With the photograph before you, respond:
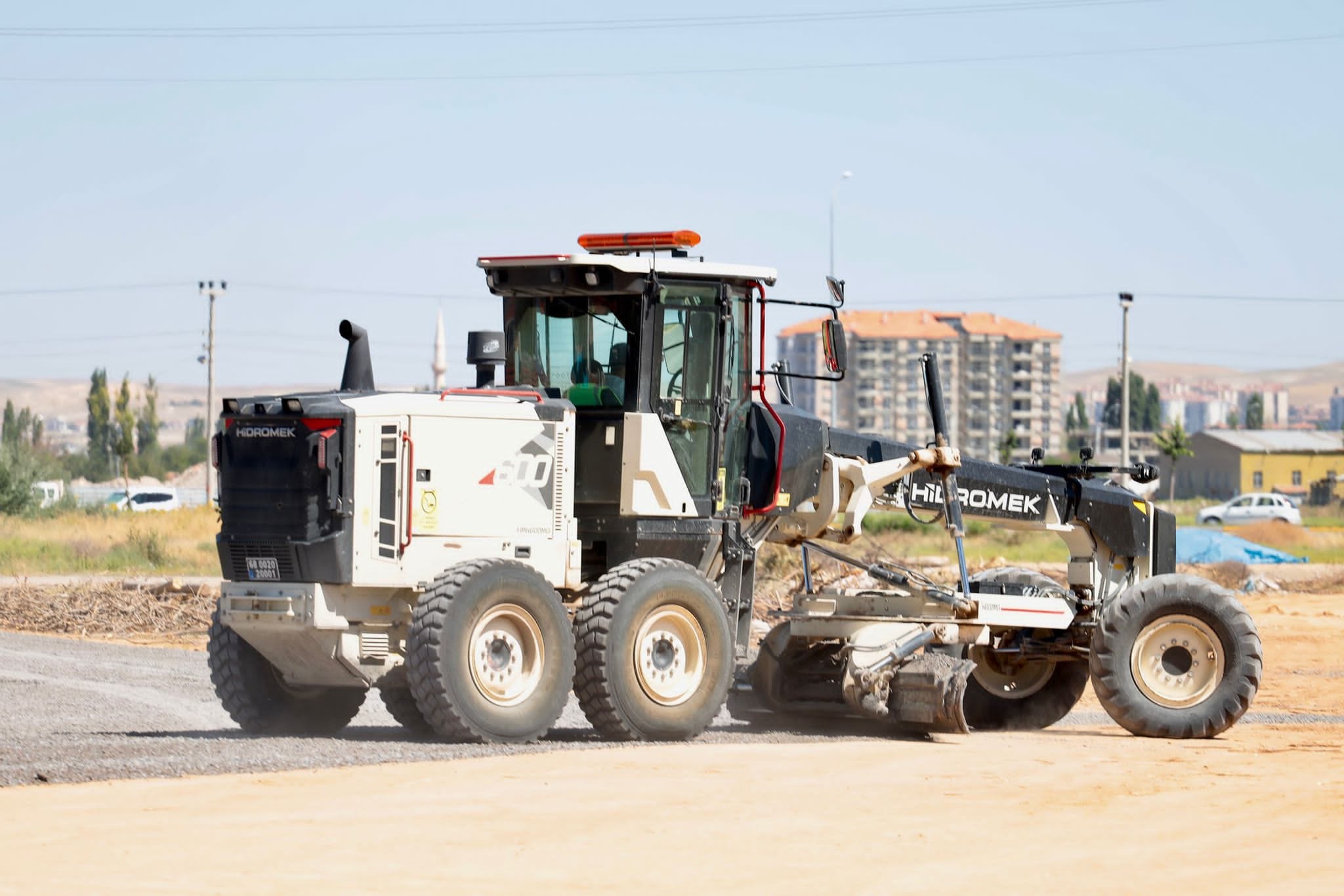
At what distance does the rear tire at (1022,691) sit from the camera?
17047 millimetres

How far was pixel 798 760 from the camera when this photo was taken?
13133mm

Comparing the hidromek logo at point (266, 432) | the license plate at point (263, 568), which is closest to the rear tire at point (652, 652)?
the license plate at point (263, 568)

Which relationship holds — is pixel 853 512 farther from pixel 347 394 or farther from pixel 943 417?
pixel 347 394

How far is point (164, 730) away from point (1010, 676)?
738 cm

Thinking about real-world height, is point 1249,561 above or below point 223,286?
below

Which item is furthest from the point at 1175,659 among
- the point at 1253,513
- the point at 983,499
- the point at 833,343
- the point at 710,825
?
the point at 1253,513

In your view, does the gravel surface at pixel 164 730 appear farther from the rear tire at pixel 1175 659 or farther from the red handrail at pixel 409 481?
the rear tire at pixel 1175 659

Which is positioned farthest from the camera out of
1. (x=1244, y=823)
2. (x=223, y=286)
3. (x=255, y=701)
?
(x=223, y=286)

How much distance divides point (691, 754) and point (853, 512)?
3.41 metres

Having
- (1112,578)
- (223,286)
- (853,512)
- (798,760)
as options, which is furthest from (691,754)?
(223,286)

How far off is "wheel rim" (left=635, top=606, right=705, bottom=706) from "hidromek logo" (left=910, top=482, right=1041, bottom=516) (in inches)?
115

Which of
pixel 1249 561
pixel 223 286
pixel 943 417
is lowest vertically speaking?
pixel 1249 561

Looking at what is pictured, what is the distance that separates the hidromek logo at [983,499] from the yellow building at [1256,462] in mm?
109587

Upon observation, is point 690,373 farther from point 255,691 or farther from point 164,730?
point 164,730
